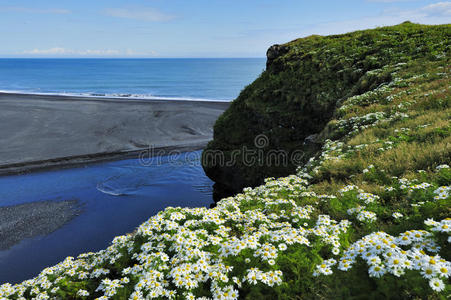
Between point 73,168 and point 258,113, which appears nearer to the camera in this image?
point 258,113

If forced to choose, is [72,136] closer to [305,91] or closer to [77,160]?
[77,160]

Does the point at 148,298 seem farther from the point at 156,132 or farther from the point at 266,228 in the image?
the point at 156,132

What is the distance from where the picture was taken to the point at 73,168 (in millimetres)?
25641

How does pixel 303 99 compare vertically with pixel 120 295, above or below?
above

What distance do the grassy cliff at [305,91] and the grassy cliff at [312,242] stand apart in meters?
7.64

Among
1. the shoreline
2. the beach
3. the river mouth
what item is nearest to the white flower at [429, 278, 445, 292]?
the river mouth

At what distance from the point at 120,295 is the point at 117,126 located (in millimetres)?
37373

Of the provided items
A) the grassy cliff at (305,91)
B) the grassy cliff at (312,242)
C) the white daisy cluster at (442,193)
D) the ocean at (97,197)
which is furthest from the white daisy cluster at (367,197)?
the ocean at (97,197)

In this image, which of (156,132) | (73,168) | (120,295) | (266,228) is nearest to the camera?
(120,295)

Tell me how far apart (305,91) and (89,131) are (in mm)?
29153

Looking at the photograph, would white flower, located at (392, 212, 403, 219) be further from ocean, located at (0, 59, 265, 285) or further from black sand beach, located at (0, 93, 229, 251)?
black sand beach, located at (0, 93, 229, 251)

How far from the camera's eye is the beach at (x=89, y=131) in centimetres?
2817

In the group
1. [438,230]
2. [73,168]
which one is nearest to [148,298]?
[438,230]

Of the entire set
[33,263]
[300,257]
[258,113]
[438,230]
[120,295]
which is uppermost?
[258,113]
